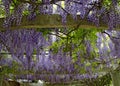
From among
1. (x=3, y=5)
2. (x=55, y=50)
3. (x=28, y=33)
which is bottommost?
(x=55, y=50)

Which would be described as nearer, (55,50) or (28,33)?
(28,33)

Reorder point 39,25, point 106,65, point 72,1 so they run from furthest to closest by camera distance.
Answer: point 106,65, point 72,1, point 39,25

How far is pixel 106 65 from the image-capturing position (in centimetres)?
856

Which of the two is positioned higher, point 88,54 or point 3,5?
point 3,5

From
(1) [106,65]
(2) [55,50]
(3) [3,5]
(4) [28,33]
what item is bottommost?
(1) [106,65]

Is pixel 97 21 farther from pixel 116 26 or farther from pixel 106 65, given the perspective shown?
pixel 106 65

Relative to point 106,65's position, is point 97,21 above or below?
above

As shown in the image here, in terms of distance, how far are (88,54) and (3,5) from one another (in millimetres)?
3210

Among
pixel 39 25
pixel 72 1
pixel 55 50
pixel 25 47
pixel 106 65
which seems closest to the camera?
pixel 39 25

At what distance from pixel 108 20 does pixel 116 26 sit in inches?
8.1

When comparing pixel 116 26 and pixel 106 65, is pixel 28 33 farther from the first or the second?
pixel 106 65

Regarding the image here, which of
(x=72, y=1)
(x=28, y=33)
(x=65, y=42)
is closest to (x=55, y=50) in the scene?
(x=65, y=42)

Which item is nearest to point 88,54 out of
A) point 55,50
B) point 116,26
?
point 55,50

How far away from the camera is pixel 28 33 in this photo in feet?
18.4
